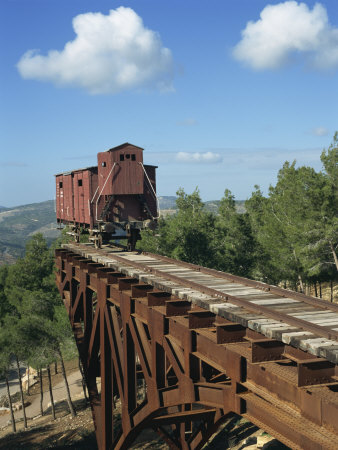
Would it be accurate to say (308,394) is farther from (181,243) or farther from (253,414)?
(181,243)

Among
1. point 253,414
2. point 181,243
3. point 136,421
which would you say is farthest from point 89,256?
point 181,243

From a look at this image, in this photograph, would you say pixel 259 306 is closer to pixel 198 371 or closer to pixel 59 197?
pixel 198 371

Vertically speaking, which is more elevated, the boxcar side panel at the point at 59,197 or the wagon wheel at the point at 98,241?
the boxcar side panel at the point at 59,197

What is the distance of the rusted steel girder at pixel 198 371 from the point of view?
5.34m

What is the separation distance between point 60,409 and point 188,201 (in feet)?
106

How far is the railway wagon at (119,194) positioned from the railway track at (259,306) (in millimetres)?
7209

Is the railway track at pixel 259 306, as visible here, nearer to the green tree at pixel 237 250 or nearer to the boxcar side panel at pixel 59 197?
the boxcar side panel at pixel 59 197

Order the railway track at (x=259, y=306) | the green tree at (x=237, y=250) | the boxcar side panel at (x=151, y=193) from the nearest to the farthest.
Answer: the railway track at (x=259, y=306) < the boxcar side panel at (x=151, y=193) < the green tree at (x=237, y=250)

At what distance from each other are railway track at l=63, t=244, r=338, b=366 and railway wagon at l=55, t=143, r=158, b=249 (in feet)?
23.7

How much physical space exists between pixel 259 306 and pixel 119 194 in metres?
14.2

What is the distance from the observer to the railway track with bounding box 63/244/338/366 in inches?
240

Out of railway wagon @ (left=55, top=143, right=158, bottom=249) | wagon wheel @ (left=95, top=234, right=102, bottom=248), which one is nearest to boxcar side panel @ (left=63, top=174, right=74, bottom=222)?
railway wagon @ (left=55, top=143, right=158, bottom=249)

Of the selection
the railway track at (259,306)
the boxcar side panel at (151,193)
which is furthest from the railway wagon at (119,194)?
the railway track at (259,306)

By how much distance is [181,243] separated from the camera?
42.5 meters
